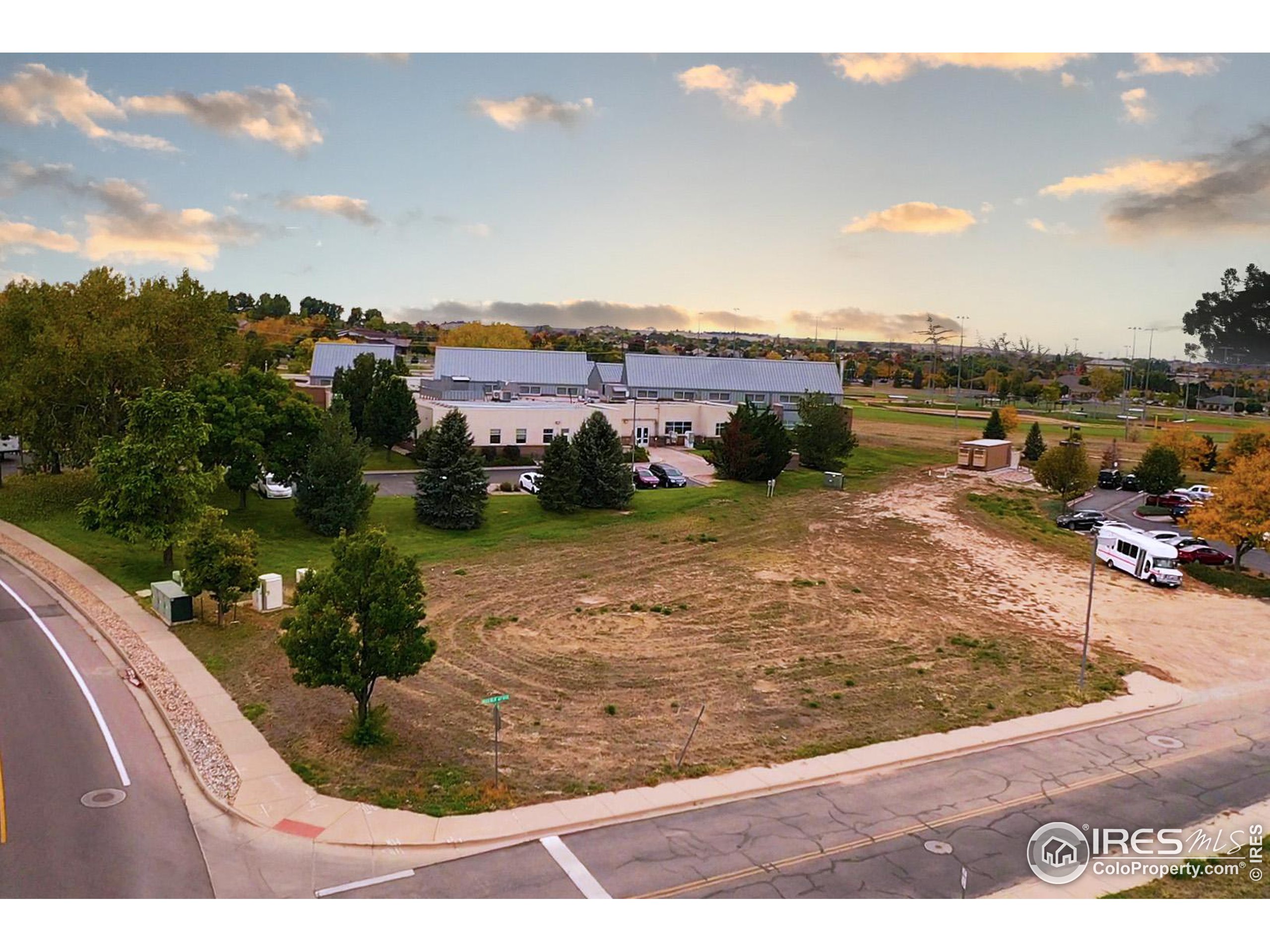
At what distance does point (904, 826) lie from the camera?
19625 mm

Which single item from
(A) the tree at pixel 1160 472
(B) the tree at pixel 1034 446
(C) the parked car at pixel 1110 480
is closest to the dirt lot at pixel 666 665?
(A) the tree at pixel 1160 472

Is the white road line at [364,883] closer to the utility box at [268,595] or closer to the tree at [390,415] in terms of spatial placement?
the utility box at [268,595]

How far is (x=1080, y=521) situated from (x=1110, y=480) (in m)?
21.7

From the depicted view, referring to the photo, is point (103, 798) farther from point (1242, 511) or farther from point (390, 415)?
point (1242, 511)

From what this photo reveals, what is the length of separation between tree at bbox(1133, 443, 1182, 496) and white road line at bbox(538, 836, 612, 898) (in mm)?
62838

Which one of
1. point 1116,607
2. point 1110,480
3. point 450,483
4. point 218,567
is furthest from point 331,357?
point 1116,607

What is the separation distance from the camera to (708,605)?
1475 inches

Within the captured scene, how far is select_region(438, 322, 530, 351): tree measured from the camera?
148250 mm

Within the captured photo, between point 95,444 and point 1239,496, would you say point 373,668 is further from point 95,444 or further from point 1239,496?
point 1239,496

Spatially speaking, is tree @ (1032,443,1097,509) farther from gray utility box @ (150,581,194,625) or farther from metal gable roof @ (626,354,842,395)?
gray utility box @ (150,581,194,625)

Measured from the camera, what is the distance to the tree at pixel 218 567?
32.4m

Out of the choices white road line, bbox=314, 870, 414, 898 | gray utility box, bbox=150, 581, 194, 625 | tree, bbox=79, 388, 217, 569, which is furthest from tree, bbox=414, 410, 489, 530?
white road line, bbox=314, 870, 414, 898

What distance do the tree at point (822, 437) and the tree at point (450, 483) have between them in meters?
32.6

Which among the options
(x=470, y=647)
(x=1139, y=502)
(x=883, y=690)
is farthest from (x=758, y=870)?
(x=1139, y=502)
